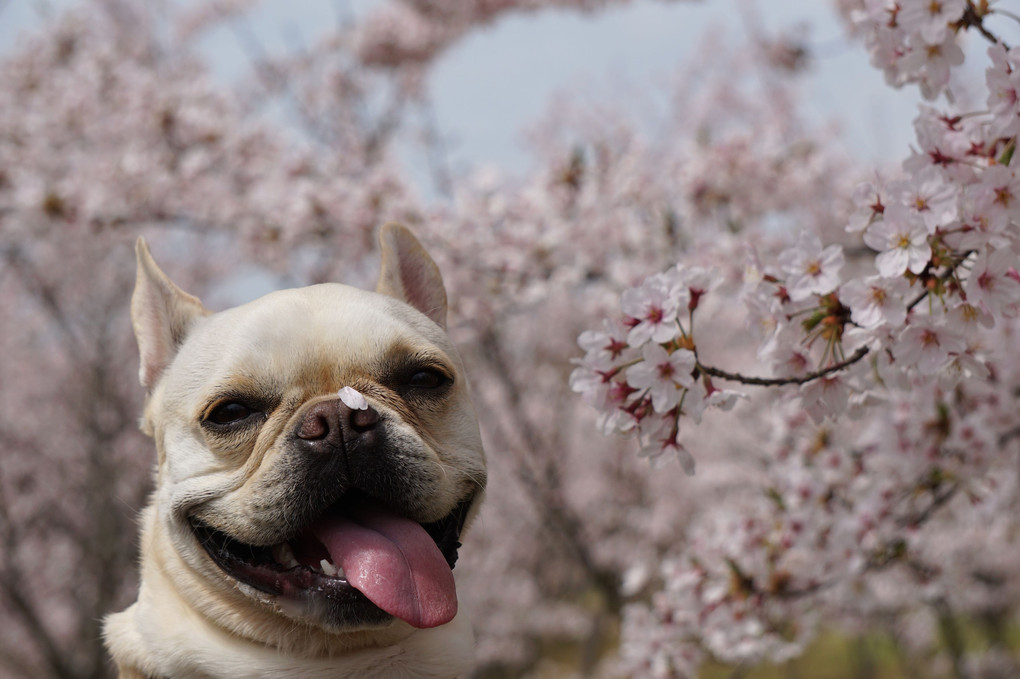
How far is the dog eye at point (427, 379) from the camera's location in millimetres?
2143

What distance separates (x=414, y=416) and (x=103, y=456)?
10566 millimetres

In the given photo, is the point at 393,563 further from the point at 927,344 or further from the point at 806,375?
the point at 927,344

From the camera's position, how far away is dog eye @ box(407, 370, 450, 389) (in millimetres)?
2143

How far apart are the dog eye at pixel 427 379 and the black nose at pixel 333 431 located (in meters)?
0.30

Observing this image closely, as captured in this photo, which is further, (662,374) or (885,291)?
(662,374)

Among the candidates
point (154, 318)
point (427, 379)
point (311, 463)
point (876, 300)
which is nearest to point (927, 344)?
point (876, 300)

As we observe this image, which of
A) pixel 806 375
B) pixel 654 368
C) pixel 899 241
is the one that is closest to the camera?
pixel 899 241

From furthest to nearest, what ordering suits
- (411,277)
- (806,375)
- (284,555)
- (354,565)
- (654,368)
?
(411,277), (806,375), (654,368), (284,555), (354,565)

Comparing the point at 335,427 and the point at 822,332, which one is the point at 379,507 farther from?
the point at 822,332

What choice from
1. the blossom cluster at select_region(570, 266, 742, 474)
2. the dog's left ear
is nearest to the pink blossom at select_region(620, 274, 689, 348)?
the blossom cluster at select_region(570, 266, 742, 474)

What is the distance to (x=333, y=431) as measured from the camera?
1.83m

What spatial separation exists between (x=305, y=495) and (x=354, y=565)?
0.21m

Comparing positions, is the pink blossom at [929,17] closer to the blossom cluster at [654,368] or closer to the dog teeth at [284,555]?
the blossom cluster at [654,368]

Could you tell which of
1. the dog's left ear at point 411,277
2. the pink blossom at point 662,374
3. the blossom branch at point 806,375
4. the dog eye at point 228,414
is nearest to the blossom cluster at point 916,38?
the blossom branch at point 806,375
